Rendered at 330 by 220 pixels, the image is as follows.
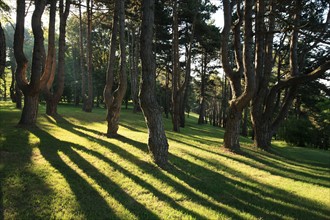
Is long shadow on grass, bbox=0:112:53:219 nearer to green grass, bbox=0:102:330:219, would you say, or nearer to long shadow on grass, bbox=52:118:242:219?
green grass, bbox=0:102:330:219

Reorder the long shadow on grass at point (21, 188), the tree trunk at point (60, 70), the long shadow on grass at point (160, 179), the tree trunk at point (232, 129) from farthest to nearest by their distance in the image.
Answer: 1. the tree trunk at point (60, 70)
2. the tree trunk at point (232, 129)
3. the long shadow on grass at point (160, 179)
4. the long shadow on grass at point (21, 188)

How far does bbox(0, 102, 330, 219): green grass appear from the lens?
5176mm

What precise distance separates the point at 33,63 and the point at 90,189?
803cm

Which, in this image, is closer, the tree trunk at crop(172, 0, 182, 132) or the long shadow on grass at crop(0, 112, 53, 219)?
the long shadow on grass at crop(0, 112, 53, 219)

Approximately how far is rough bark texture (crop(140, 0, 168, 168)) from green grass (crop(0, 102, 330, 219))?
532 millimetres

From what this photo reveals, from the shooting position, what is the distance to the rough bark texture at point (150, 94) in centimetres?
800

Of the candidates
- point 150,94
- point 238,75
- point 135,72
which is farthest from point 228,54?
point 135,72

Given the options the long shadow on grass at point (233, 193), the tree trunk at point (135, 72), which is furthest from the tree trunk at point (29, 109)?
the tree trunk at point (135, 72)

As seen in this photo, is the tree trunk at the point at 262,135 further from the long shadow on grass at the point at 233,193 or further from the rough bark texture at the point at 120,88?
the rough bark texture at the point at 120,88

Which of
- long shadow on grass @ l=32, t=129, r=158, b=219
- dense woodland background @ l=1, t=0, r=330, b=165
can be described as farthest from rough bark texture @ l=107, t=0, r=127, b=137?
long shadow on grass @ l=32, t=129, r=158, b=219

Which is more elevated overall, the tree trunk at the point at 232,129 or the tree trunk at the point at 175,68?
the tree trunk at the point at 175,68

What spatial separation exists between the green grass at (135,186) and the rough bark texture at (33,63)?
2181 mm

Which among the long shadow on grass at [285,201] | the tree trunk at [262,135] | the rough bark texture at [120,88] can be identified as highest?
the rough bark texture at [120,88]

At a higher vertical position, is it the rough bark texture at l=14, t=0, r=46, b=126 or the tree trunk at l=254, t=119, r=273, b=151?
the rough bark texture at l=14, t=0, r=46, b=126
